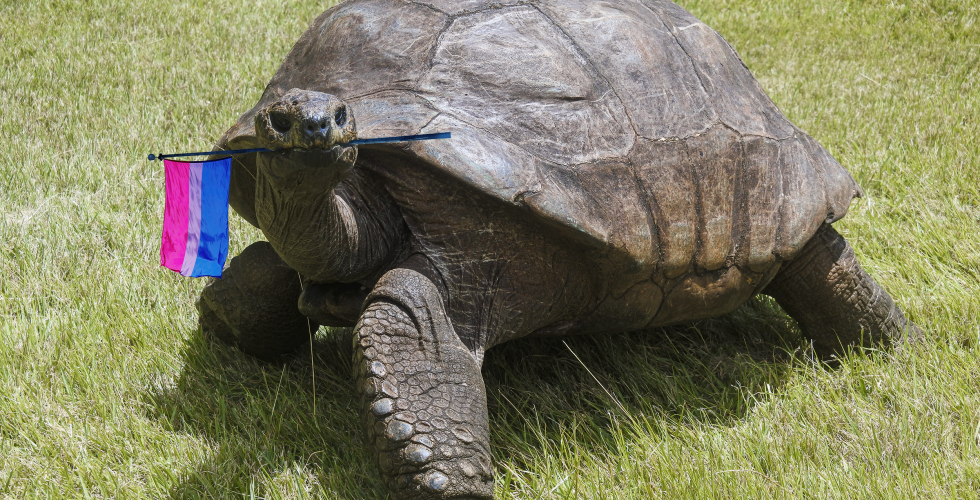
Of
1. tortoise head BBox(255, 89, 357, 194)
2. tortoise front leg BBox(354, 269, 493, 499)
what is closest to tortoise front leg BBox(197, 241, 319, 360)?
tortoise front leg BBox(354, 269, 493, 499)

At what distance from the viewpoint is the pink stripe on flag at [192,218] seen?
2.42 meters

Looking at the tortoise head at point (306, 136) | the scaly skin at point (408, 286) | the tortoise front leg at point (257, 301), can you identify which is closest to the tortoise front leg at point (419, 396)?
the scaly skin at point (408, 286)

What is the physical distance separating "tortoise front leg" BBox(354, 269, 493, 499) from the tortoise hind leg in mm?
1653

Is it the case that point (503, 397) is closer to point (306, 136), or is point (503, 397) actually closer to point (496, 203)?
point (496, 203)

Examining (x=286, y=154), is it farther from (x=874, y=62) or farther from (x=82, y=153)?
(x=874, y=62)

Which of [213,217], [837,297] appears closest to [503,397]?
[213,217]

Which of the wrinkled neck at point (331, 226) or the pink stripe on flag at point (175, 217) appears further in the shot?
the pink stripe on flag at point (175, 217)

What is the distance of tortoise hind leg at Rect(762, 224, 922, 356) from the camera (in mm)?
3438

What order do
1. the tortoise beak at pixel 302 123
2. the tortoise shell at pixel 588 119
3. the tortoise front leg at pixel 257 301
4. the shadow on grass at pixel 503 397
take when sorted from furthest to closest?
the tortoise front leg at pixel 257 301 → the shadow on grass at pixel 503 397 → the tortoise shell at pixel 588 119 → the tortoise beak at pixel 302 123

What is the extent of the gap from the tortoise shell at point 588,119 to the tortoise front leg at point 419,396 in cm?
44

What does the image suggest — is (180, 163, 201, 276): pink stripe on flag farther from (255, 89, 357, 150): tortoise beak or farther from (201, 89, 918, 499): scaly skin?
(255, 89, 357, 150): tortoise beak

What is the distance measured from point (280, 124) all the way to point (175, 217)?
0.67m

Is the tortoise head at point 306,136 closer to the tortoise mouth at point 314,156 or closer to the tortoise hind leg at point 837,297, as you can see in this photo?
the tortoise mouth at point 314,156

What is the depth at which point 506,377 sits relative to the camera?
10.9 feet
